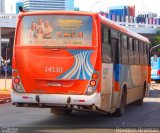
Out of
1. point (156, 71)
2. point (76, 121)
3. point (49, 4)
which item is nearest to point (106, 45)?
point (76, 121)

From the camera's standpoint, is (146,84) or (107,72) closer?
(107,72)

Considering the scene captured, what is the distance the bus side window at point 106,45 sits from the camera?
13.2m

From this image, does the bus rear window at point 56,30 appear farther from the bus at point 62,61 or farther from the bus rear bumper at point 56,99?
the bus rear bumper at point 56,99

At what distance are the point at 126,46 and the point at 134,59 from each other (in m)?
1.77

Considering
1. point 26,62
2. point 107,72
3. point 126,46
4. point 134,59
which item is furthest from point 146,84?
point 26,62

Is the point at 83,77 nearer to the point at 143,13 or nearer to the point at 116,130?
the point at 116,130

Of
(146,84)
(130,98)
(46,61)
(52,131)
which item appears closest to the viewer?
(52,131)

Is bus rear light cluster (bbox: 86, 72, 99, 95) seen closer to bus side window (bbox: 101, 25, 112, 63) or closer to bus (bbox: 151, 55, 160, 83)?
bus side window (bbox: 101, 25, 112, 63)

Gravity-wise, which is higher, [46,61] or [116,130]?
[46,61]

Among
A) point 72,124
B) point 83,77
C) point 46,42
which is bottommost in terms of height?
point 72,124

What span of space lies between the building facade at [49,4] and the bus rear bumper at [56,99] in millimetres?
71492

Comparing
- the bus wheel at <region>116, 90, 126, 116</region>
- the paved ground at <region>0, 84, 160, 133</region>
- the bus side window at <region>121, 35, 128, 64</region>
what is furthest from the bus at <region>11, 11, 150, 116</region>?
the bus side window at <region>121, 35, 128, 64</region>

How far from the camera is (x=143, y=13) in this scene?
6422 inches

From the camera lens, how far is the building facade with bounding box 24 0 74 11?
8632cm
